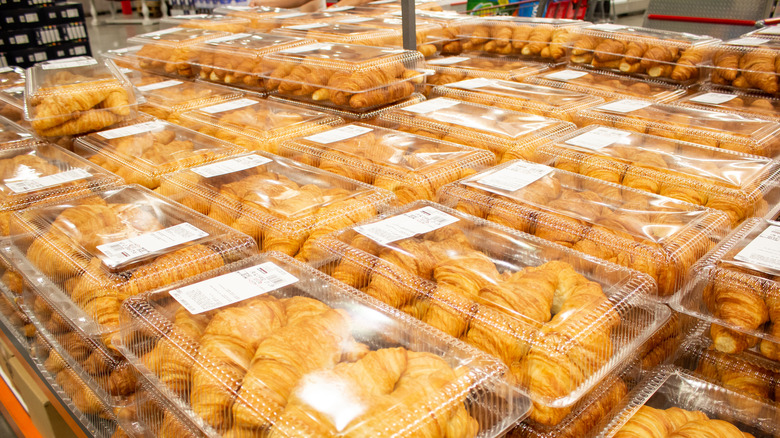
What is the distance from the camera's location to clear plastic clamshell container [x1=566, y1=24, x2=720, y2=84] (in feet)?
9.42

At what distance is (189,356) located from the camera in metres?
1.03

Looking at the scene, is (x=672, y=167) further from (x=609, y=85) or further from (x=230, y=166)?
(x=230, y=166)

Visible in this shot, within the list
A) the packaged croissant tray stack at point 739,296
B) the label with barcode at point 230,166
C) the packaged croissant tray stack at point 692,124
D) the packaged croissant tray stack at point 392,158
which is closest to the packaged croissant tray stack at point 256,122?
the packaged croissant tray stack at point 392,158

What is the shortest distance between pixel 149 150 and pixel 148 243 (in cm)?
84

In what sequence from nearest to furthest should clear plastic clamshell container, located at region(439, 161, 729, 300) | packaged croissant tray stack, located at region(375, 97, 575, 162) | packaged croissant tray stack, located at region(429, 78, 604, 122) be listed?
clear plastic clamshell container, located at region(439, 161, 729, 300) < packaged croissant tray stack, located at region(375, 97, 575, 162) < packaged croissant tray stack, located at region(429, 78, 604, 122)

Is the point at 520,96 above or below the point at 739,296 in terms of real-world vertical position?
above

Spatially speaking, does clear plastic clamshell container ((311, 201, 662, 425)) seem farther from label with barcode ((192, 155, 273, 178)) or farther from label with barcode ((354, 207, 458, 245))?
label with barcode ((192, 155, 273, 178))

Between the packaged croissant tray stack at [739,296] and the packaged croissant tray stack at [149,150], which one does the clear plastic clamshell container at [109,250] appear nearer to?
the packaged croissant tray stack at [149,150]

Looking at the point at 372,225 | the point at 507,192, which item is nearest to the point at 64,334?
the point at 372,225

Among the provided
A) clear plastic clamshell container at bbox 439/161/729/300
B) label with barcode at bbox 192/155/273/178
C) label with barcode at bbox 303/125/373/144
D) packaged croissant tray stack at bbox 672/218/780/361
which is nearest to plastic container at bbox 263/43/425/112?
label with barcode at bbox 303/125/373/144

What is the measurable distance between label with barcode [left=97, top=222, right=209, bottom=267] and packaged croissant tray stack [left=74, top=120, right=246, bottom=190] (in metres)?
0.50

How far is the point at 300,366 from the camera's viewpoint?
3.08ft

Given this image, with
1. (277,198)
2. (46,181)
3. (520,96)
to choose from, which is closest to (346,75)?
(520,96)

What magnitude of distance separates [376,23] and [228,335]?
3018 mm
